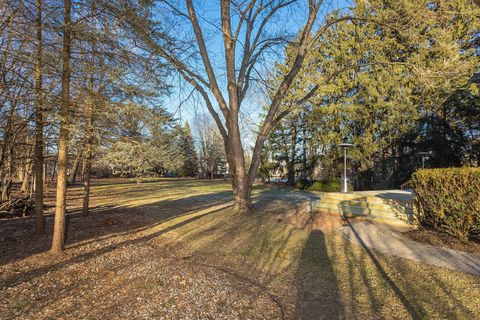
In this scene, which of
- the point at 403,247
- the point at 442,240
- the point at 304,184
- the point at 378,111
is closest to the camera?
the point at 403,247

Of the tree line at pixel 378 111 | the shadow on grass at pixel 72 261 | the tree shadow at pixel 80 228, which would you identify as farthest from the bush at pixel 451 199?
the tree line at pixel 378 111

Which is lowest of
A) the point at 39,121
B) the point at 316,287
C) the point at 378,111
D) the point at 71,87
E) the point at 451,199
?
the point at 316,287

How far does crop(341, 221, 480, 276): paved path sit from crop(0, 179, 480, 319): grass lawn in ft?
1.05

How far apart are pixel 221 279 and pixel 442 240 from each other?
4389 millimetres

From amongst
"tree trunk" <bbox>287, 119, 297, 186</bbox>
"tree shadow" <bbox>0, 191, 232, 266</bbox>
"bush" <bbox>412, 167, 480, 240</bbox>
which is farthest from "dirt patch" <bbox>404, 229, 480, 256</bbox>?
"tree trunk" <bbox>287, 119, 297, 186</bbox>

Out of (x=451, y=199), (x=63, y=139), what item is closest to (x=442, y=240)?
(x=451, y=199)

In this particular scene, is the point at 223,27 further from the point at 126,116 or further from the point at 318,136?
the point at 318,136

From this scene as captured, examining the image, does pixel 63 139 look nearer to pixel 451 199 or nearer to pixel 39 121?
pixel 39 121

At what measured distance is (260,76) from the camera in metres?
9.52

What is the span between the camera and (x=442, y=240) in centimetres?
490

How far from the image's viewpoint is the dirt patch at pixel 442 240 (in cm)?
446

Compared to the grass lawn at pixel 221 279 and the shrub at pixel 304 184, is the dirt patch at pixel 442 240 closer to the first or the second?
the grass lawn at pixel 221 279

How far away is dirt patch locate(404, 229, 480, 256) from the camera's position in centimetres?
446

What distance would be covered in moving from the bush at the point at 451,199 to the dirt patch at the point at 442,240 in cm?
12
